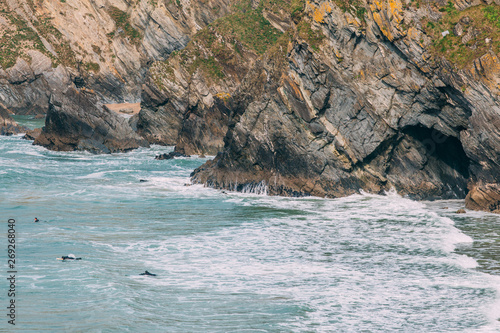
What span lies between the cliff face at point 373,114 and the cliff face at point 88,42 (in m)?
79.8

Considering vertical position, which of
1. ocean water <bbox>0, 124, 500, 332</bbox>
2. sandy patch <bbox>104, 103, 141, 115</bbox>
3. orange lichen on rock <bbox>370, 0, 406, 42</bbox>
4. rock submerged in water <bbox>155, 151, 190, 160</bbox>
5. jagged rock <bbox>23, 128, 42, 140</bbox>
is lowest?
ocean water <bbox>0, 124, 500, 332</bbox>

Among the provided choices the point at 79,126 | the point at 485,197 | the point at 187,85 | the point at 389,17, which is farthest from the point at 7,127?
the point at 485,197

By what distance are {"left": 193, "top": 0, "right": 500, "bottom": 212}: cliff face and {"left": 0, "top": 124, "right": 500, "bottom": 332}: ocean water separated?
2111 millimetres

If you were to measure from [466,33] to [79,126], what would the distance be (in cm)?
4967

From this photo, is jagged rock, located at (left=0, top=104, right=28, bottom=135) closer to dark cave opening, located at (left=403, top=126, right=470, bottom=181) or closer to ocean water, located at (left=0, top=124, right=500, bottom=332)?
ocean water, located at (left=0, top=124, right=500, bottom=332)

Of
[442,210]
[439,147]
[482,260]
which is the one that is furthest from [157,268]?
[439,147]

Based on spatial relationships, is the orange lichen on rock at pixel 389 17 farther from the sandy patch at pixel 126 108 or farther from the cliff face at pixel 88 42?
the cliff face at pixel 88 42

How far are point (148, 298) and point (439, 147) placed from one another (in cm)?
2698

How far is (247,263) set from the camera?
25094mm

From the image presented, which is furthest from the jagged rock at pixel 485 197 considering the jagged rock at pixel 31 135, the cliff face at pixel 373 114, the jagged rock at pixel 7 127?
the jagged rock at pixel 7 127

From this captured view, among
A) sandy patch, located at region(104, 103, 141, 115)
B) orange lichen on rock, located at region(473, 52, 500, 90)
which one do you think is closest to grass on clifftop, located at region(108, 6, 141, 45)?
sandy patch, located at region(104, 103, 141, 115)

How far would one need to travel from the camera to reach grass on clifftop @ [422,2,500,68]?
3344 centimetres

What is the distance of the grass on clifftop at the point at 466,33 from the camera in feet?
110

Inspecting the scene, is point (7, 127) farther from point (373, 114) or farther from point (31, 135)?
point (373, 114)
